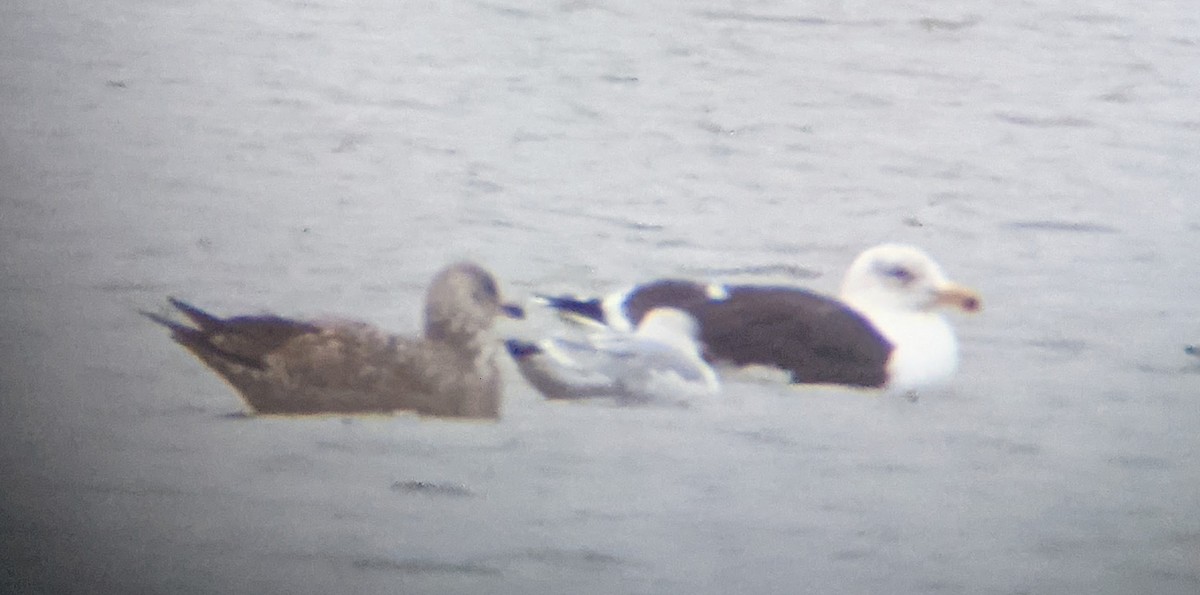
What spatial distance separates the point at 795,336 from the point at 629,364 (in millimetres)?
197

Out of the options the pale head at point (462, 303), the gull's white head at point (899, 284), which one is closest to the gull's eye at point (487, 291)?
the pale head at point (462, 303)

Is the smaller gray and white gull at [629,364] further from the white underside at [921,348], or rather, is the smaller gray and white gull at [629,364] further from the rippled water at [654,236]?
the white underside at [921,348]

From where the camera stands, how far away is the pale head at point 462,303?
1.42m

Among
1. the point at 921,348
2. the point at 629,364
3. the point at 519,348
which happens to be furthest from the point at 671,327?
the point at 921,348

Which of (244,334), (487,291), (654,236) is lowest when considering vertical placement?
(244,334)

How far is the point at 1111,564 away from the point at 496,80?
92cm

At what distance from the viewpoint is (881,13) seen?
1413mm

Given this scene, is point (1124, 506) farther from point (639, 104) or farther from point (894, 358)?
point (639, 104)

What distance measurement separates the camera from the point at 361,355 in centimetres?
144

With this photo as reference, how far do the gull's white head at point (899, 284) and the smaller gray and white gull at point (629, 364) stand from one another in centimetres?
19

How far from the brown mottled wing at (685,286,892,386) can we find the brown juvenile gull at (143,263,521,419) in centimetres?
24

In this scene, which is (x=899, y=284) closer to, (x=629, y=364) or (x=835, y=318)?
(x=835, y=318)

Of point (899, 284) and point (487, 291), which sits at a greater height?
point (899, 284)

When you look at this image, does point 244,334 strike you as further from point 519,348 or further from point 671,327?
point 671,327
